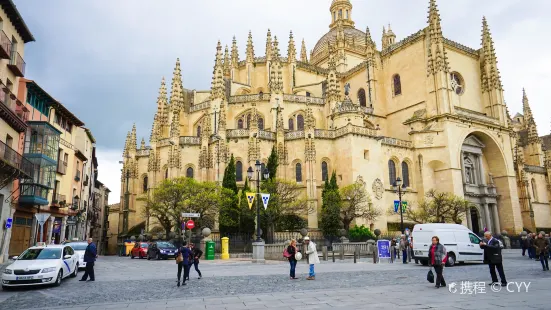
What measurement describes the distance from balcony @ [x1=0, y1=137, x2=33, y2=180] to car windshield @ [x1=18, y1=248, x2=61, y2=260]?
671cm

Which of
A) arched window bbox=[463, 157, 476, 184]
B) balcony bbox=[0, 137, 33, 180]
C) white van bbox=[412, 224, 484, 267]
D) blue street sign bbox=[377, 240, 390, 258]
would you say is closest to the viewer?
white van bbox=[412, 224, 484, 267]

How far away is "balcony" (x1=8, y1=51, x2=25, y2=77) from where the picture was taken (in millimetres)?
20562

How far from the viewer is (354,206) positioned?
31656 mm

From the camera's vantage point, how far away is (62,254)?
12.7 meters

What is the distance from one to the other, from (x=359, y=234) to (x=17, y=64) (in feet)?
82.0

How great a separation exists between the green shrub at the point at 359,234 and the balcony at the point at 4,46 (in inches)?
976

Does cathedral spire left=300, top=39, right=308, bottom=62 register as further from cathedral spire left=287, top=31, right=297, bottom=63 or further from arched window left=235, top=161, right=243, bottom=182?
arched window left=235, top=161, right=243, bottom=182

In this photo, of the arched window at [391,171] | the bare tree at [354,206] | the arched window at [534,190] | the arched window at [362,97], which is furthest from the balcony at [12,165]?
the arched window at [534,190]

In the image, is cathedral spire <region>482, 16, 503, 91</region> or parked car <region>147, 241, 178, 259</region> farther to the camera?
cathedral spire <region>482, 16, 503, 91</region>

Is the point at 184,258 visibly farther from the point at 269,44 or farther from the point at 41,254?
the point at 269,44

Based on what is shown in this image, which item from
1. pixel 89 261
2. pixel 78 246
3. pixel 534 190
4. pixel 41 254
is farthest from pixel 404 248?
pixel 534 190

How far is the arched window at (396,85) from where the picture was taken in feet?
148

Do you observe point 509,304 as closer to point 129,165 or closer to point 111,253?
point 129,165

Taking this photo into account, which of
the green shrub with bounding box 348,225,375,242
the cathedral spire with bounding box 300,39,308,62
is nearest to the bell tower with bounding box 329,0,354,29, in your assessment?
the cathedral spire with bounding box 300,39,308,62
